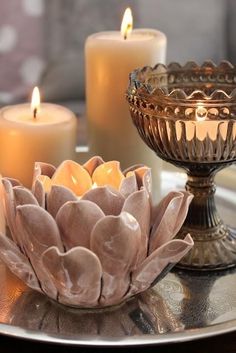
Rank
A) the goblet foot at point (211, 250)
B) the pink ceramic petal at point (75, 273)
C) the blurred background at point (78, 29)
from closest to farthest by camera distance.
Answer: the pink ceramic petal at point (75, 273) → the goblet foot at point (211, 250) → the blurred background at point (78, 29)

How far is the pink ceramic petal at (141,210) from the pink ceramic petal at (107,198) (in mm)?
11

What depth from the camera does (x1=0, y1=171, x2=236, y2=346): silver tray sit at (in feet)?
1.44

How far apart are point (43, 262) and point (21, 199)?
0.04m

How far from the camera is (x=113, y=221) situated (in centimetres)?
43

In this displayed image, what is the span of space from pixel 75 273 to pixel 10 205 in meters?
0.06

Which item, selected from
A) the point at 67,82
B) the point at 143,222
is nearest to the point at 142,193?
the point at 143,222

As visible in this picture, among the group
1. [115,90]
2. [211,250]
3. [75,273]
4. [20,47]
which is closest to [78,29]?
[20,47]

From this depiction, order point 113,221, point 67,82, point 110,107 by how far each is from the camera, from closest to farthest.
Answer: point 113,221, point 110,107, point 67,82

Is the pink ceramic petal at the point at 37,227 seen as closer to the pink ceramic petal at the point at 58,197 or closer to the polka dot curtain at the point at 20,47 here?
the pink ceramic petal at the point at 58,197

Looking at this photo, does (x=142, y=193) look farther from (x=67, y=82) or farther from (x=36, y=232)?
(x=67, y=82)

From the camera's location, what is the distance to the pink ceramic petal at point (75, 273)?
0.42 metres

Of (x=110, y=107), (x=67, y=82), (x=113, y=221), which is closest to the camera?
(x=113, y=221)

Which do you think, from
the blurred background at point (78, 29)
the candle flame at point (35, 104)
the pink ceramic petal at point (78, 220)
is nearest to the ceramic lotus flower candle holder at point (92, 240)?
the pink ceramic petal at point (78, 220)

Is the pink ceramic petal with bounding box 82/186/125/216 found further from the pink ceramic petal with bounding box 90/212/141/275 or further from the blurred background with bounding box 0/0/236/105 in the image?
the blurred background with bounding box 0/0/236/105
